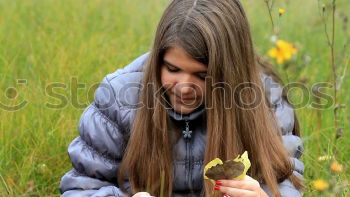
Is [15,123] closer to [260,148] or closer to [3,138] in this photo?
[3,138]

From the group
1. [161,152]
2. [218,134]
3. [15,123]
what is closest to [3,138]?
[15,123]

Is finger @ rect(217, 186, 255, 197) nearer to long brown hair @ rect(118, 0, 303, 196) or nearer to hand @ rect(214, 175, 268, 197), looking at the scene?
hand @ rect(214, 175, 268, 197)

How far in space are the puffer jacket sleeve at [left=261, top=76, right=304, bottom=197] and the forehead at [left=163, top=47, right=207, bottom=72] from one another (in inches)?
14.7

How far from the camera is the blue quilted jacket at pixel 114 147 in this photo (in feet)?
5.93

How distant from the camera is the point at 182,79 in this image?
5.44ft

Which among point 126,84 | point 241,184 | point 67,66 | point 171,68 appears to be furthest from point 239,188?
point 67,66

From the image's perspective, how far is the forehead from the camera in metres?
1.64

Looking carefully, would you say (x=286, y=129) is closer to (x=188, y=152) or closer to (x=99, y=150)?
(x=188, y=152)

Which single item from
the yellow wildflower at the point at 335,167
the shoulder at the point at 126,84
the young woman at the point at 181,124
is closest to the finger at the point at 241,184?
the young woman at the point at 181,124

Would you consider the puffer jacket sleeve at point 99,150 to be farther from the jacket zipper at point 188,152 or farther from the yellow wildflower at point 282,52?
the yellow wildflower at point 282,52

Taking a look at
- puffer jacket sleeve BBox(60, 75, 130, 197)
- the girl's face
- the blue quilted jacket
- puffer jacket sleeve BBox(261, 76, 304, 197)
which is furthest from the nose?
puffer jacket sleeve BBox(261, 76, 304, 197)

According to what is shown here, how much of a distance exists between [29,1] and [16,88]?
1199 mm

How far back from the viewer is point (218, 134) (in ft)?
5.75

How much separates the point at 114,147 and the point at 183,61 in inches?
13.7
